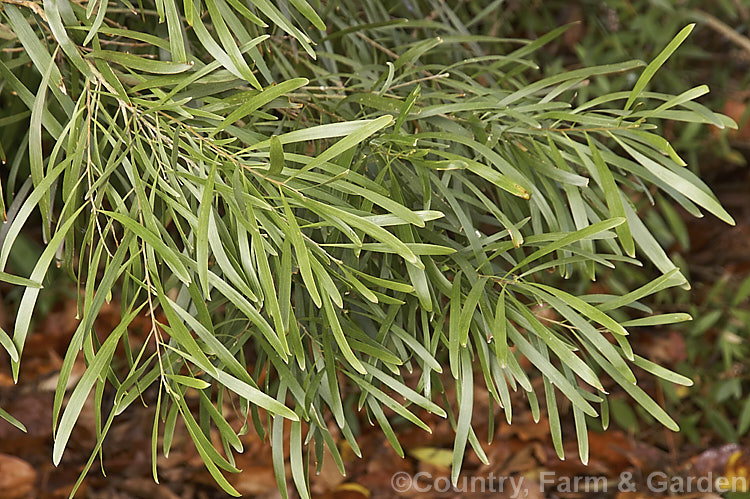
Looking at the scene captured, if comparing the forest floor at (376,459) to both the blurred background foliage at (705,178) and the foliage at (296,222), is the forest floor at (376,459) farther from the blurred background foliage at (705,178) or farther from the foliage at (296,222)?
the foliage at (296,222)

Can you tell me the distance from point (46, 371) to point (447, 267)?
1014mm

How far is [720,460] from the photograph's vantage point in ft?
3.92

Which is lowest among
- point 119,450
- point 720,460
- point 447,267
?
point 720,460

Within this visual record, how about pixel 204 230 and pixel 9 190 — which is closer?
pixel 204 230

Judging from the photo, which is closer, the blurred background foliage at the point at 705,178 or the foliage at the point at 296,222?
the foliage at the point at 296,222

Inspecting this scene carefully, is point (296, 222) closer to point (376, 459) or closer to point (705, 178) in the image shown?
point (376, 459)

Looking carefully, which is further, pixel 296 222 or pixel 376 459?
pixel 376 459

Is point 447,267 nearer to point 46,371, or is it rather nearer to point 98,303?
point 98,303

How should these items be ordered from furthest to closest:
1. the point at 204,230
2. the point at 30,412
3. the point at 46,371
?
the point at 46,371 < the point at 30,412 < the point at 204,230

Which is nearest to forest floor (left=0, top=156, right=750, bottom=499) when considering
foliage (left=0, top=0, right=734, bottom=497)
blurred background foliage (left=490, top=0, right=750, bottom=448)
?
blurred background foliage (left=490, top=0, right=750, bottom=448)

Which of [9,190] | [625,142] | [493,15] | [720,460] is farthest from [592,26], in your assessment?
[9,190]

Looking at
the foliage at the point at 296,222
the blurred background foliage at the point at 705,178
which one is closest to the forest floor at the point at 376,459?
the blurred background foliage at the point at 705,178

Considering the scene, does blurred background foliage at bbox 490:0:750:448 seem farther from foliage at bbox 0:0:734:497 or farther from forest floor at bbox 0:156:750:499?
foliage at bbox 0:0:734:497

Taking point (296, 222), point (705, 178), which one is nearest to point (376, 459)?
point (296, 222)
